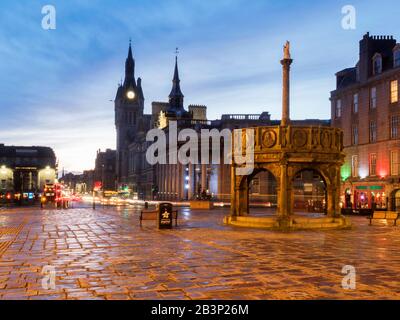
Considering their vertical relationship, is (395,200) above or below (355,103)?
below

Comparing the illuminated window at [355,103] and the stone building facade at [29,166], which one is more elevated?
the illuminated window at [355,103]

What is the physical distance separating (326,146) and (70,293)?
17236 mm

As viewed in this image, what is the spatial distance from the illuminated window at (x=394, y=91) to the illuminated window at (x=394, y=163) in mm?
4994

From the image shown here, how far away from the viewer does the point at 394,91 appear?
44531 millimetres

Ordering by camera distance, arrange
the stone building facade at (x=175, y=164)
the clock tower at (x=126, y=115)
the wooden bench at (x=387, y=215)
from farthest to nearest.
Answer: the clock tower at (x=126, y=115) < the stone building facade at (x=175, y=164) < the wooden bench at (x=387, y=215)

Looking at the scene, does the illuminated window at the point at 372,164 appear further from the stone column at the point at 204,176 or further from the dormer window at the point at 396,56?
the stone column at the point at 204,176

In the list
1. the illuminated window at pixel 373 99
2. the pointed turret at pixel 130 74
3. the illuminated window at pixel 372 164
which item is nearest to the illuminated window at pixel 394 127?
the illuminated window at pixel 372 164

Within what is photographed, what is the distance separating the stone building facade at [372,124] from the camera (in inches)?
1746

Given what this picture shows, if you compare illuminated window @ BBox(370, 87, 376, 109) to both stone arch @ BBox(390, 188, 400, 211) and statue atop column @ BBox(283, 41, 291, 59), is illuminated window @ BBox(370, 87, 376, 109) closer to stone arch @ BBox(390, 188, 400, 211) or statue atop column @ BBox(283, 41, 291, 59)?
stone arch @ BBox(390, 188, 400, 211)

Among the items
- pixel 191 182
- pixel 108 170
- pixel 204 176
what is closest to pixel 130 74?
pixel 108 170

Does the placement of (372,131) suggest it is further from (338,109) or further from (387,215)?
(387,215)

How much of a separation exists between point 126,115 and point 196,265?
152218mm
